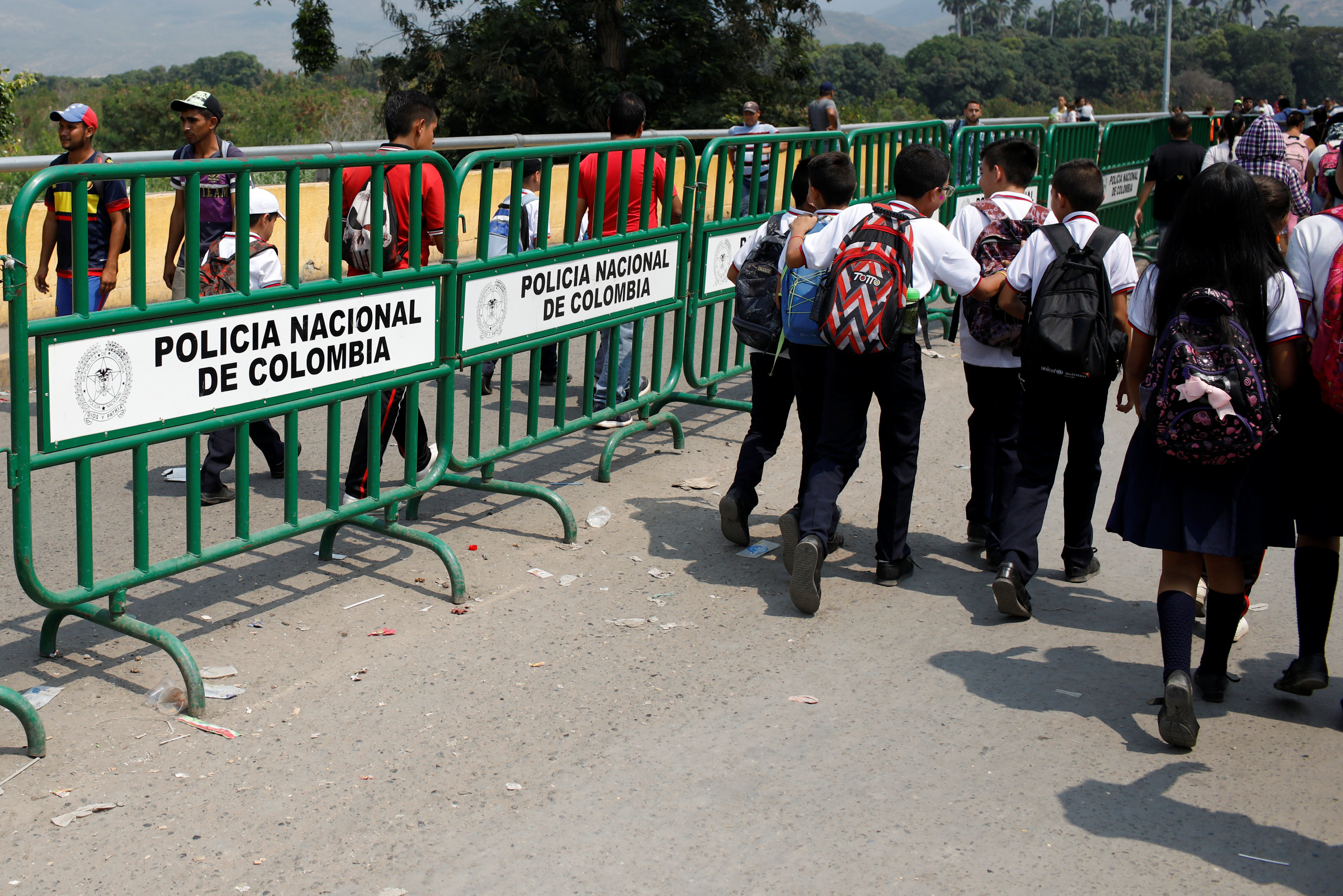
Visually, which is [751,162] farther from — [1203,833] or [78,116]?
[1203,833]

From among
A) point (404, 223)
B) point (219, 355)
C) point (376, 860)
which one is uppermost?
point (404, 223)

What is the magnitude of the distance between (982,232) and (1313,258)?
1563mm

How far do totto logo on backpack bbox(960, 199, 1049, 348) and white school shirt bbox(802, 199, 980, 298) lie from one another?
255 mm

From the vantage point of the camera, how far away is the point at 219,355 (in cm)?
411

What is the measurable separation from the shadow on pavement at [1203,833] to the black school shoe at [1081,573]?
170 centimetres

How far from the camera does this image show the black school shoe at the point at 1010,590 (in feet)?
15.6

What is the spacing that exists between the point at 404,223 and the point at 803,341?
190 cm

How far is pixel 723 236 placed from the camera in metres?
7.18

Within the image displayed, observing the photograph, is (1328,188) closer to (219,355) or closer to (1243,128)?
(1243,128)

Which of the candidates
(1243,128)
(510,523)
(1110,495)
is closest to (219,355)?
(510,523)

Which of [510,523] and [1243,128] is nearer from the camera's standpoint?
[510,523]

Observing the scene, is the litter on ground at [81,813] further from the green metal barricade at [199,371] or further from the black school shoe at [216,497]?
the black school shoe at [216,497]

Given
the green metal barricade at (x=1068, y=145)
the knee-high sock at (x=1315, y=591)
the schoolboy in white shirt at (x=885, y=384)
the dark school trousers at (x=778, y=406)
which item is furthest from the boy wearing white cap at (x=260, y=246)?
the green metal barricade at (x=1068, y=145)

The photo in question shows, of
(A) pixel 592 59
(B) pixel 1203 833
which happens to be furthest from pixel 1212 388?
(A) pixel 592 59
